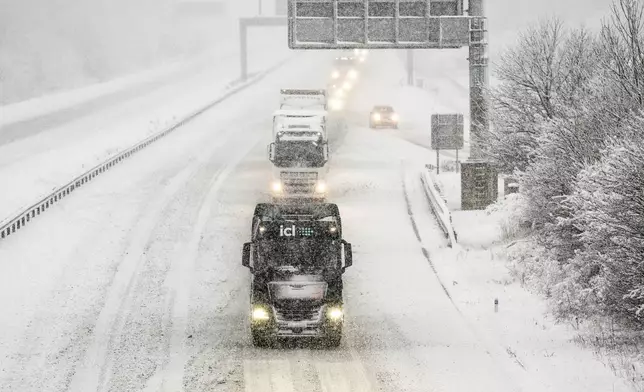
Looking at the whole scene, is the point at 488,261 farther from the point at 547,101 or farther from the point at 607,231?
the point at 607,231

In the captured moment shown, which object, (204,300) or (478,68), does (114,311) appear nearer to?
(204,300)

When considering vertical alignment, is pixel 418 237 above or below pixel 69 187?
below

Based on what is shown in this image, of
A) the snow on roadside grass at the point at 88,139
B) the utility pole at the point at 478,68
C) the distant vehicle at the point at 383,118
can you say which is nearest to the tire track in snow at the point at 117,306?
the snow on roadside grass at the point at 88,139

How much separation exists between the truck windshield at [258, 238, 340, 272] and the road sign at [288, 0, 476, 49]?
672 inches

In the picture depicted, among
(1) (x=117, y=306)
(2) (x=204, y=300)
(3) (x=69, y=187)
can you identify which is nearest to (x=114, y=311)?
(1) (x=117, y=306)

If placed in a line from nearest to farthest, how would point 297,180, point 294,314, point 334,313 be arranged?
1. point 294,314
2. point 334,313
3. point 297,180

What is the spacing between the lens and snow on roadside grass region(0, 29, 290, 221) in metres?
35.5

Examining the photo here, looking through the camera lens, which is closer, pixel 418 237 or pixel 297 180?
pixel 418 237

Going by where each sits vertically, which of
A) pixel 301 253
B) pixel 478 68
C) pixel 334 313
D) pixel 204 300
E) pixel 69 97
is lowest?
pixel 204 300

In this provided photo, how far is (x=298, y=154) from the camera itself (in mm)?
31594

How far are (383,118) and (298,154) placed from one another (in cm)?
2807

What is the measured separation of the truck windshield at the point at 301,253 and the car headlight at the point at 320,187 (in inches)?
519

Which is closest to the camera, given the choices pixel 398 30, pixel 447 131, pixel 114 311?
pixel 114 311

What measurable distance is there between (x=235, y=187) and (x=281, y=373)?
18974mm
